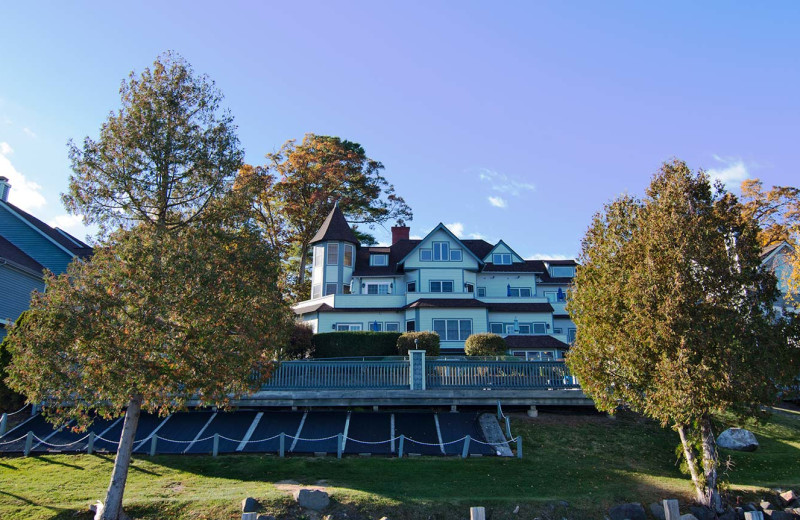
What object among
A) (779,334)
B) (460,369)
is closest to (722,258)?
(779,334)

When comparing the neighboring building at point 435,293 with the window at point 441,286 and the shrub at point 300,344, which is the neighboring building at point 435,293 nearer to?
the window at point 441,286

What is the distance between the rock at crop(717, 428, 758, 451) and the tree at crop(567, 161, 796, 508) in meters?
4.70

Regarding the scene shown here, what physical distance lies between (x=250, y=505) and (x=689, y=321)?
38.5 ft

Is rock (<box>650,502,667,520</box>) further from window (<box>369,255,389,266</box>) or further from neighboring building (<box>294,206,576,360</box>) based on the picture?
window (<box>369,255,389,266</box>)

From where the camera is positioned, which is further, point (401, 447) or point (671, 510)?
point (401, 447)

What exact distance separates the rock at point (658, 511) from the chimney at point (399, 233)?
33803 mm

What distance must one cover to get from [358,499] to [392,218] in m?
36.3

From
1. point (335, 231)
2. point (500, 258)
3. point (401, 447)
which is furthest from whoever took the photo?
point (500, 258)

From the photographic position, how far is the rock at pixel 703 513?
46.0ft

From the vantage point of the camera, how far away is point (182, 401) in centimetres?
1362

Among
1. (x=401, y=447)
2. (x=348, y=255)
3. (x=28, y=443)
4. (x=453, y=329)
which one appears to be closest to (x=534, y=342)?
(x=453, y=329)

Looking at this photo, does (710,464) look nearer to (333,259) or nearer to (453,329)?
(453,329)

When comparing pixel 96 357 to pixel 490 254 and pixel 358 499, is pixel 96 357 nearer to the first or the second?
pixel 358 499

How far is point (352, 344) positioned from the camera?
29.4 metres
